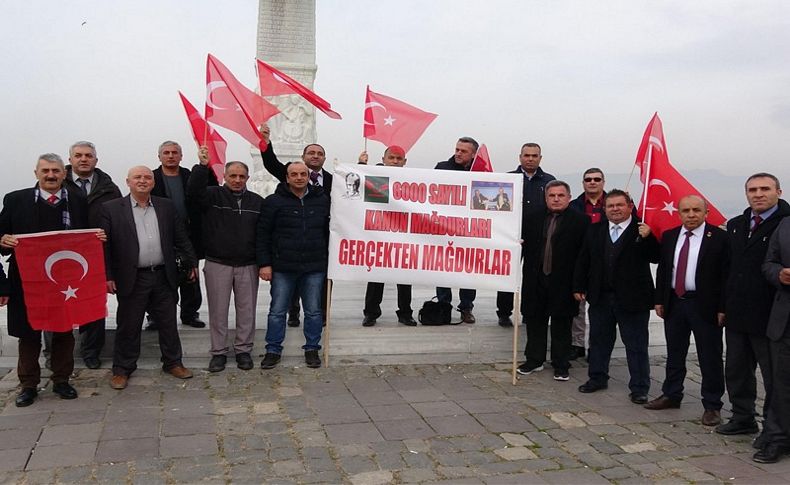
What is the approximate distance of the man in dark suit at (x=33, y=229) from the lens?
541cm

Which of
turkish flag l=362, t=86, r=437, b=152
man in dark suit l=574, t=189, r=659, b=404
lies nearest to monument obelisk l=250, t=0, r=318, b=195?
turkish flag l=362, t=86, r=437, b=152

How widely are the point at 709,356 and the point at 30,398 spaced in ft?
18.5

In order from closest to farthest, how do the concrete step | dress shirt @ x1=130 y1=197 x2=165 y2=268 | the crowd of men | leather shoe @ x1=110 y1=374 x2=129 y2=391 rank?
the crowd of men, leather shoe @ x1=110 y1=374 x2=129 y2=391, dress shirt @ x1=130 y1=197 x2=165 y2=268, the concrete step

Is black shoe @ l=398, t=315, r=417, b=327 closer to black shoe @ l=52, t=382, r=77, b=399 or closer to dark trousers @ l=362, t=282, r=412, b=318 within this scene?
dark trousers @ l=362, t=282, r=412, b=318

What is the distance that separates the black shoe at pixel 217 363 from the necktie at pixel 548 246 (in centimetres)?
331

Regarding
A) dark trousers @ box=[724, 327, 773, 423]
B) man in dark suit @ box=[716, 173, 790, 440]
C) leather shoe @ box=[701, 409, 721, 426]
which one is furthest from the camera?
leather shoe @ box=[701, 409, 721, 426]

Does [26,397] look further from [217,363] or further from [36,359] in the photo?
[217,363]

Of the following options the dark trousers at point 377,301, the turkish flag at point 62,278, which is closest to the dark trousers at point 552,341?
the dark trousers at point 377,301

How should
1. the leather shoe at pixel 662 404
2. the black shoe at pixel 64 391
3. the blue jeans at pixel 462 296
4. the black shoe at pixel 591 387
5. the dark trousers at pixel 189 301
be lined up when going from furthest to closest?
1. the blue jeans at pixel 462 296
2. the dark trousers at pixel 189 301
3. the black shoe at pixel 591 387
4. the leather shoe at pixel 662 404
5. the black shoe at pixel 64 391

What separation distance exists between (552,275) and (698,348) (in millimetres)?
1471

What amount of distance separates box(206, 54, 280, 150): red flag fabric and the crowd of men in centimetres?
48

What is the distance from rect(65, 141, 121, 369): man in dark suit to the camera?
6.12m

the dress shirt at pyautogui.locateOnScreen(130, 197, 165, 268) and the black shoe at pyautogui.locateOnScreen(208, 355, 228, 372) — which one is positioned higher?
the dress shirt at pyautogui.locateOnScreen(130, 197, 165, 268)

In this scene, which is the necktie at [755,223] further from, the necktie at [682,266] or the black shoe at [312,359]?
the black shoe at [312,359]
